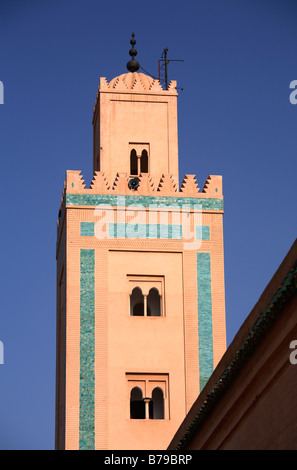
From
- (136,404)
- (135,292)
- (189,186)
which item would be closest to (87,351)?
(136,404)

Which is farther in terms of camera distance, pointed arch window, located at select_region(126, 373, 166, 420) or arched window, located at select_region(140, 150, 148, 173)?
arched window, located at select_region(140, 150, 148, 173)

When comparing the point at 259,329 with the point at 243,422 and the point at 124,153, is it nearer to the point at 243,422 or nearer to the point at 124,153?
the point at 243,422

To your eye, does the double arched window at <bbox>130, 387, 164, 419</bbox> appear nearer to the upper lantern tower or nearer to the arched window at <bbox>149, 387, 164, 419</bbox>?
the arched window at <bbox>149, 387, 164, 419</bbox>

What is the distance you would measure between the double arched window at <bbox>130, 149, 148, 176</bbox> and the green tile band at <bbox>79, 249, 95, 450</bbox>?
2118 millimetres

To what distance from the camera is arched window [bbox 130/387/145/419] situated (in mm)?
20234

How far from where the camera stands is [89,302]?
20.4 meters

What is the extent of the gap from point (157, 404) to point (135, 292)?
2023 millimetres

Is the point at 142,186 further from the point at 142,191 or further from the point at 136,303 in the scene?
the point at 136,303

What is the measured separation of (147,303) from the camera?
2106 cm

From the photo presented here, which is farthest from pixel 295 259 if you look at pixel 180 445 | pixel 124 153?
pixel 124 153

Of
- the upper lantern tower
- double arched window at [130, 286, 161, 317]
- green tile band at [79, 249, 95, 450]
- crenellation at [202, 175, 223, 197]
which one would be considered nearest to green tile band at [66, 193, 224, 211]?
crenellation at [202, 175, 223, 197]

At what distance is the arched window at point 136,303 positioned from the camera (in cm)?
2084

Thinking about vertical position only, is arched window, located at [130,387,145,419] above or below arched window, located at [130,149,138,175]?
below
